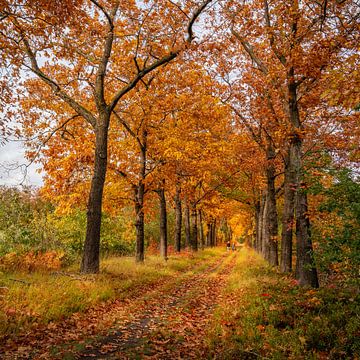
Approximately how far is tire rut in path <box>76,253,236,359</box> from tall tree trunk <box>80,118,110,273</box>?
9.17 ft

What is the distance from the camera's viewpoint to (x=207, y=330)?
A: 7293mm

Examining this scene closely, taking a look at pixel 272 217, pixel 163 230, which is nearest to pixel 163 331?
pixel 272 217

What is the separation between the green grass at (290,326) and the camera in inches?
219

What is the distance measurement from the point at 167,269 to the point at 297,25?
12828mm

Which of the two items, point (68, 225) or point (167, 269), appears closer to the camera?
point (167, 269)

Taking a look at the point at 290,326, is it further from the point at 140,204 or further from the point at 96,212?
the point at 140,204

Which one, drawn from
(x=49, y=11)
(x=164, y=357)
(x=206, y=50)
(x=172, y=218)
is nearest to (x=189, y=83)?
(x=206, y=50)

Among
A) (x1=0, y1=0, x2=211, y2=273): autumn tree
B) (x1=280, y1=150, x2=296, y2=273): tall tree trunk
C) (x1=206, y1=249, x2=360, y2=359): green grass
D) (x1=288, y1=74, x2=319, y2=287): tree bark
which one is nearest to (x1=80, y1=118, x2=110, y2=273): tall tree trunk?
(x1=0, y1=0, x2=211, y2=273): autumn tree

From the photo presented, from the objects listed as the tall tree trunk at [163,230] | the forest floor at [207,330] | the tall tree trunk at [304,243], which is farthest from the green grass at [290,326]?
the tall tree trunk at [163,230]

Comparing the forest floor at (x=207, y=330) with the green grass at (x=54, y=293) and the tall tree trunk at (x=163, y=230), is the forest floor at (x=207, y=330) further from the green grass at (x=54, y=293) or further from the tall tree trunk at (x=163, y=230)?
the tall tree trunk at (x=163, y=230)

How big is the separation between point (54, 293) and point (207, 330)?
13.7 feet

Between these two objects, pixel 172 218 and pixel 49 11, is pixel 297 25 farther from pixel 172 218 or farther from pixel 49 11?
pixel 172 218

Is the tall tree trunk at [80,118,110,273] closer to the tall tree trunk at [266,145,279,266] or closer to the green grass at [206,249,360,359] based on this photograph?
the green grass at [206,249,360,359]

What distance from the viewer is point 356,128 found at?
1769 centimetres
